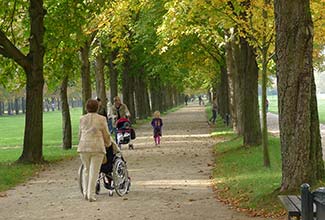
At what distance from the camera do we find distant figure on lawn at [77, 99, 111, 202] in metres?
11.3

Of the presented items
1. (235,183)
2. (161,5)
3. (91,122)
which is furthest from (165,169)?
(161,5)

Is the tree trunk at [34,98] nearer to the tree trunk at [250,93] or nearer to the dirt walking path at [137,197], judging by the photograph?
the dirt walking path at [137,197]

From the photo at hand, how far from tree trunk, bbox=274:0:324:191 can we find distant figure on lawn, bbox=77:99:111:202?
325 cm

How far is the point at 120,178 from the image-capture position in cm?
1188

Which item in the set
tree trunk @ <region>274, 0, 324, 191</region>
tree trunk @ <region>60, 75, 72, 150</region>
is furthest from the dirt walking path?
tree trunk @ <region>60, 75, 72, 150</region>

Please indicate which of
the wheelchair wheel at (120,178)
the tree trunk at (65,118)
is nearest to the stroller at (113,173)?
the wheelchair wheel at (120,178)

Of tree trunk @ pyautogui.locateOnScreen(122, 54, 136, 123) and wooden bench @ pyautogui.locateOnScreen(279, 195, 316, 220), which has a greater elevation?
tree trunk @ pyautogui.locateOnScreen(122, 54, 136, 123)

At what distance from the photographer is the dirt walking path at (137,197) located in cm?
988

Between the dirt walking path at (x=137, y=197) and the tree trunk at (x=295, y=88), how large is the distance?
3.91ft

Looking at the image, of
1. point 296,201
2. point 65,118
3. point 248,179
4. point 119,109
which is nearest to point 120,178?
point 248,179

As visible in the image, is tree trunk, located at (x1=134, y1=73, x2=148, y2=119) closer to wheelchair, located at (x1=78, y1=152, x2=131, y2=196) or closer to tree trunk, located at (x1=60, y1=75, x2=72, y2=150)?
tree trunk, located at (x1=60, y1=75, x2=72, y2=150)

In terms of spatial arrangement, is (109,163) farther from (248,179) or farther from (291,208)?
(291,208)

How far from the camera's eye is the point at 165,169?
646 inches

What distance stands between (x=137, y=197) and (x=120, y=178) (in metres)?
0.49
